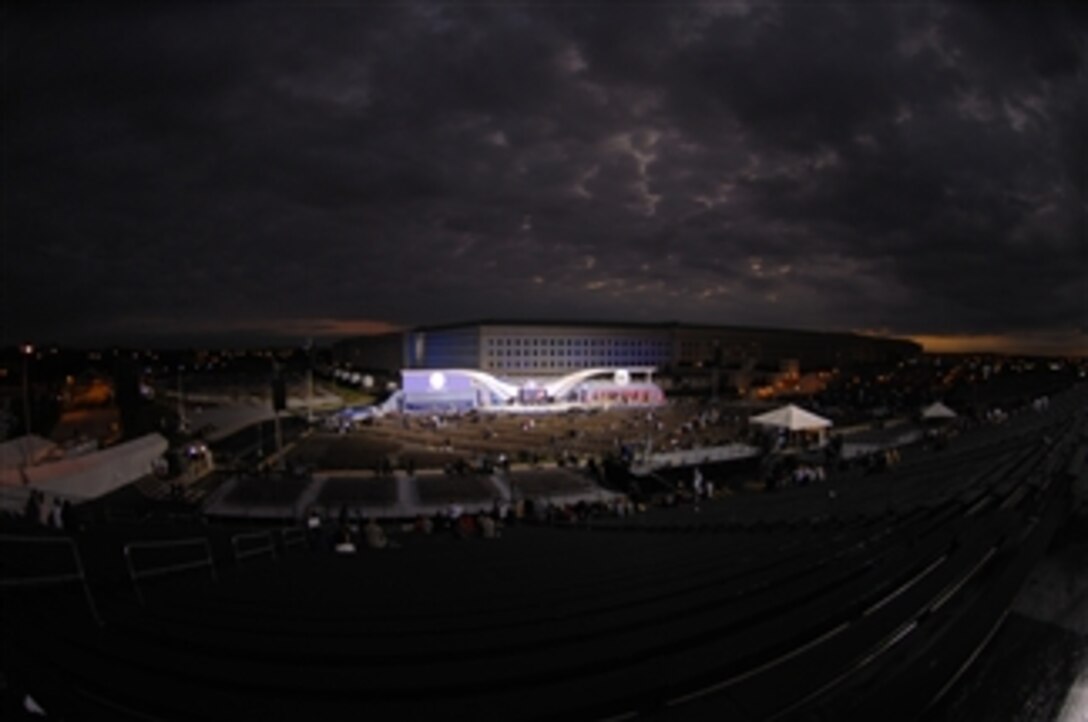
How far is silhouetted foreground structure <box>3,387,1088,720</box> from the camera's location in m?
1.88

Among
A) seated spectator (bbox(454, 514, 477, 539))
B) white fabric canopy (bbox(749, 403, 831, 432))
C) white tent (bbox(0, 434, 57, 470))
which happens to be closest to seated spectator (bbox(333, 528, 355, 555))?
seated spectator (bbox(454, 514, 477, 539))

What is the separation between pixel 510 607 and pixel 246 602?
2188mm

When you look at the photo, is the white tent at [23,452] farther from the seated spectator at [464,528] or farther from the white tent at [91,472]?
the seated spectator at [464,528]

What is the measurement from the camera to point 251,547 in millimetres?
8891

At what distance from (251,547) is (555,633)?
8.63 metres

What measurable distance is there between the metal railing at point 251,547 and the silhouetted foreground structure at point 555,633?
3.08ft

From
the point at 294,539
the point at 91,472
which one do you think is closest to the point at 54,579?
the point at 294,539

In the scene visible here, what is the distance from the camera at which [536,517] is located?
13109mm

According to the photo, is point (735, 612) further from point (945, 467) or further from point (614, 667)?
point (945, 467)

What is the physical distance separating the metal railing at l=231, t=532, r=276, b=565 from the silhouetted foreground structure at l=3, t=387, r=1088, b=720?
940mm

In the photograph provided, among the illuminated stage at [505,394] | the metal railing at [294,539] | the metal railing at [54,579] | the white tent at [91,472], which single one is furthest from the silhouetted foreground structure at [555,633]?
the illuminated stage at [505,394]

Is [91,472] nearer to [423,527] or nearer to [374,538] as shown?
[423,527]

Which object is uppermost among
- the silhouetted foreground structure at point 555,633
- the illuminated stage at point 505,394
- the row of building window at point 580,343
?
the row of building window at point 580,343

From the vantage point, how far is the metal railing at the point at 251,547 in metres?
6.12
